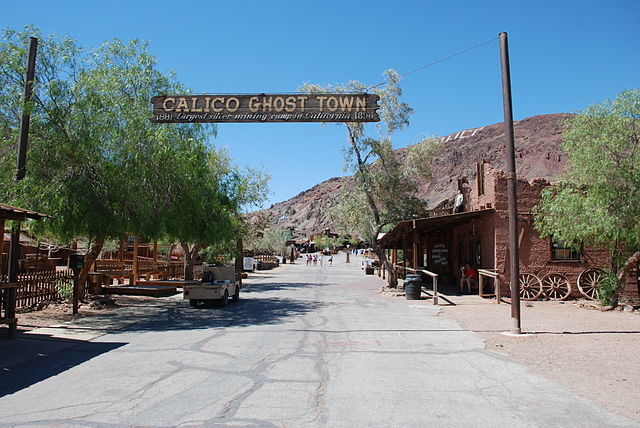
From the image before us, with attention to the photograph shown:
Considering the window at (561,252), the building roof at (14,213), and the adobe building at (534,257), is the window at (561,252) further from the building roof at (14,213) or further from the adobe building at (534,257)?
the building roof at (14,213)

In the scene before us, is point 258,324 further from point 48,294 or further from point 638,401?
point 638,401

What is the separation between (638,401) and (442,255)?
23.7 m

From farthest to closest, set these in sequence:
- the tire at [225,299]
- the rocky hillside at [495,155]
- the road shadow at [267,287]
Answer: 1. the rocky hillside at [495,155]
2. the road shadow at [267,287]
3. the tire at [225,299]

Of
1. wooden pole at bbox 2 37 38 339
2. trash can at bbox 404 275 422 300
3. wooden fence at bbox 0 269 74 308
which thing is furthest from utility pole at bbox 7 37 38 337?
trash can at bbox 404 275 422 300

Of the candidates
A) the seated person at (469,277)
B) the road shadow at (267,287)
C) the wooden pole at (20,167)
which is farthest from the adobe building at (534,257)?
the wooden pole at (20,167)

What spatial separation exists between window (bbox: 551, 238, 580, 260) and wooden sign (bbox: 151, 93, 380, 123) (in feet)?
37.3

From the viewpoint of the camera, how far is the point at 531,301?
18.5 m

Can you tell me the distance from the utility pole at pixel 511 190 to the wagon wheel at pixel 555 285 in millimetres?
8396

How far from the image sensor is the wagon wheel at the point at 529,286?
18.8 m

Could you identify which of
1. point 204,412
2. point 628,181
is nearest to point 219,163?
point 628,181

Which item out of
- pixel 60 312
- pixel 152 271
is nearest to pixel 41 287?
pixel 60 312

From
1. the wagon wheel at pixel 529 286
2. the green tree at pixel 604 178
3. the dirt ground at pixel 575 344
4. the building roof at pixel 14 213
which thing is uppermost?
the green tree at pixel 604 178

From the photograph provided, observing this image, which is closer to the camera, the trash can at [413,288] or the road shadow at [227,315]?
the road shadow at [227,315]

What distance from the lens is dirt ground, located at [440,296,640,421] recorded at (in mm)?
6910
